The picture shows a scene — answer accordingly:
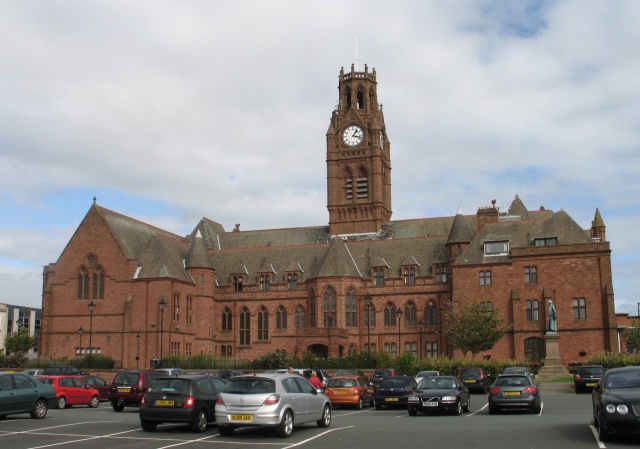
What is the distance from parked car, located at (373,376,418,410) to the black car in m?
14.2

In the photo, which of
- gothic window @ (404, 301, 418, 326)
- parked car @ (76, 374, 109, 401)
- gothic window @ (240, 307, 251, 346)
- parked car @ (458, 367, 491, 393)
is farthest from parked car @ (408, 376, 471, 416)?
gothic window @ (240, 307, 251, 346)

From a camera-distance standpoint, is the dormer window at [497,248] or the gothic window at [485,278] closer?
the gothic window at [485,278]

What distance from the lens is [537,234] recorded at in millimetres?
67250

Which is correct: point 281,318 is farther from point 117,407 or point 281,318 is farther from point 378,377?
point 117,407

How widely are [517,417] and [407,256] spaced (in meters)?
48.2

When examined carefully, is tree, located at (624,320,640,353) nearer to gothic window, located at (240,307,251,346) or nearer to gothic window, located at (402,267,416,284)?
gothic window, located at (402,267,416,284)

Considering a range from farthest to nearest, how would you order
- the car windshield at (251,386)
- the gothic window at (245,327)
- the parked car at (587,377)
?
the gothic window at (245,327) < the parked car at (587,377) < the car windshield at (251,386)

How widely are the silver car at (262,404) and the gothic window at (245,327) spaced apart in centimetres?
5666

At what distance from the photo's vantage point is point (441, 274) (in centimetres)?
7275

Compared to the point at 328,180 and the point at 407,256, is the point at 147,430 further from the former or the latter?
the point at 328,180

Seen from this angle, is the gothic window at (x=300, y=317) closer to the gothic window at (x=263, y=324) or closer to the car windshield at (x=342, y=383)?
the gothic window at (x=263, y=324)

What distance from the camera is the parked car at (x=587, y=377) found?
41375 mm

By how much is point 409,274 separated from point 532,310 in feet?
41.7

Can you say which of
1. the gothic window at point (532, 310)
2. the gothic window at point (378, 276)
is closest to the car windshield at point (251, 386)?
the gothic window at point (532, 310)
